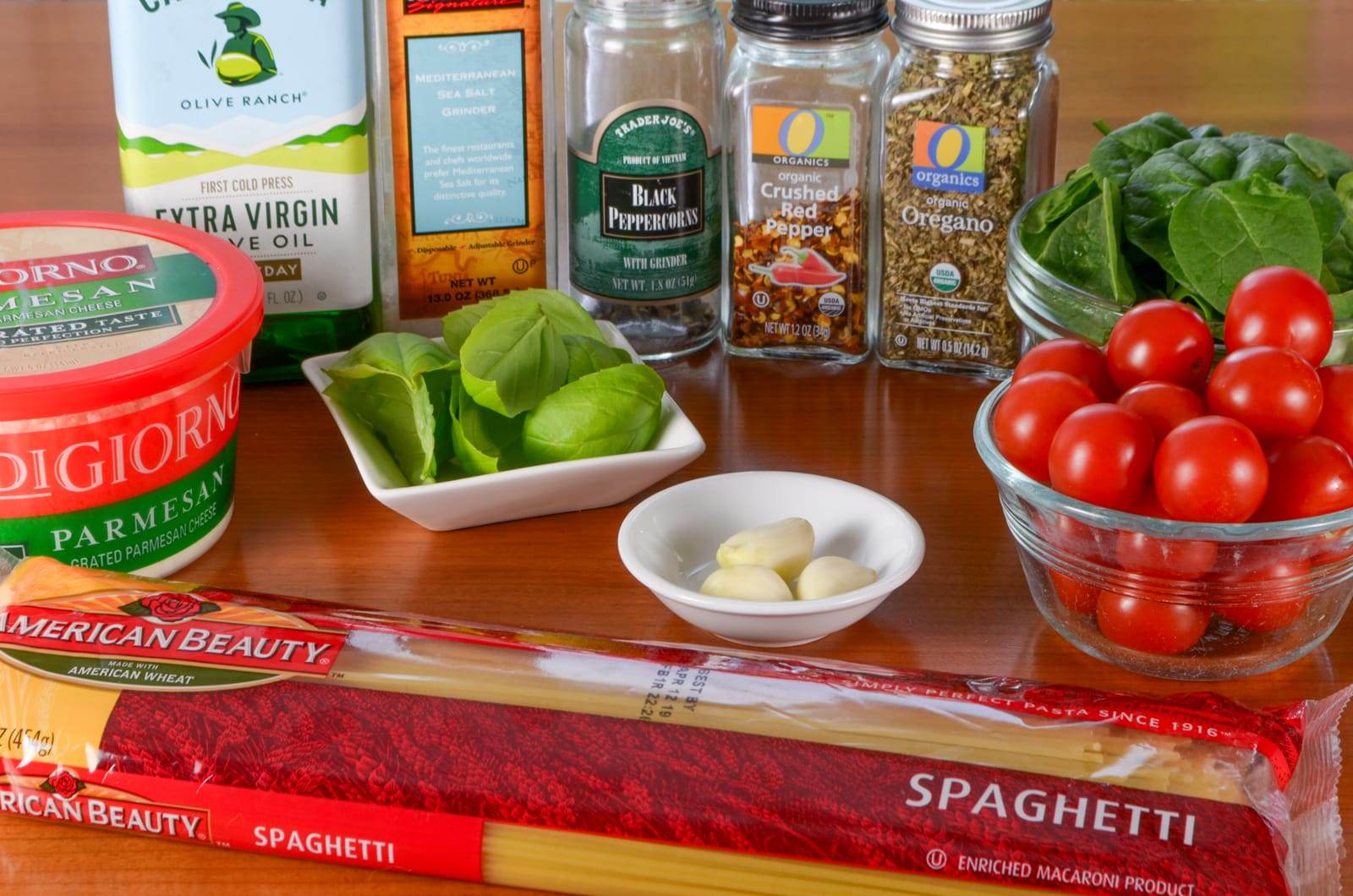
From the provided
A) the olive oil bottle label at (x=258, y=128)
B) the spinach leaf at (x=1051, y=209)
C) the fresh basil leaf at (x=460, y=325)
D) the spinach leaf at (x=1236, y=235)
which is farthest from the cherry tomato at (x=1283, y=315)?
the olive oil bottle label at (x=258, y=128)

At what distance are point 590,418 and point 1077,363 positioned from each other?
10.7 inches

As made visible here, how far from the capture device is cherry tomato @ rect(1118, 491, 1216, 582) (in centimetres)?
76

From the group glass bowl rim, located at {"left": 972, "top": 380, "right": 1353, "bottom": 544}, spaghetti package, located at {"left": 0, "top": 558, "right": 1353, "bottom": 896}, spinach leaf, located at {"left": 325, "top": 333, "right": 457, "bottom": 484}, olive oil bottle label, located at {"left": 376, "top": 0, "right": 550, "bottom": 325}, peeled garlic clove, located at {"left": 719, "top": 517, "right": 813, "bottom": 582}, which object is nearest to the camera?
spaghetti package, located at {"left": 0, "top": 558, "right": 1353, "bottom": 896}

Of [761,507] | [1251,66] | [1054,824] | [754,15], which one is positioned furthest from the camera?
[1251,66]

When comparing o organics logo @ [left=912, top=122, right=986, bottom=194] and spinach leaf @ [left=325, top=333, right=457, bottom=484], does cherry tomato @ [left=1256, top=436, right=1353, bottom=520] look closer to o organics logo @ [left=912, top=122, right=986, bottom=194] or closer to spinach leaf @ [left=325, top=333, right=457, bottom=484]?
o organics logo @ [left=912, top=122, right=986, bottom=194]

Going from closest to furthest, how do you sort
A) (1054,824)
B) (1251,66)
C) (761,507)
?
(1054,824), (761,507), (1251,66)

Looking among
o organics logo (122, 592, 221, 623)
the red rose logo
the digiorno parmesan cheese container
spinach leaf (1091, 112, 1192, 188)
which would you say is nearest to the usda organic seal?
spinach leaf (1091, 112, 1192, 188)

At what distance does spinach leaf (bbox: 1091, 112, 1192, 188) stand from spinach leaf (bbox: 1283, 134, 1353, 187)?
2.9 inches

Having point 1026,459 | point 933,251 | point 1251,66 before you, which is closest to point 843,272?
point 933,251

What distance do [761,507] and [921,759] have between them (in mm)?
279

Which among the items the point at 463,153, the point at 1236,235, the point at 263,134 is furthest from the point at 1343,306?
the point at 263,134

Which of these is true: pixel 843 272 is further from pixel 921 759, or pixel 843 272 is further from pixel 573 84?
pixel 921 759

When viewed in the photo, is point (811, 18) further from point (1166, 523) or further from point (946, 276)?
point (1166, 523)

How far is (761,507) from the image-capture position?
3.04 feet
